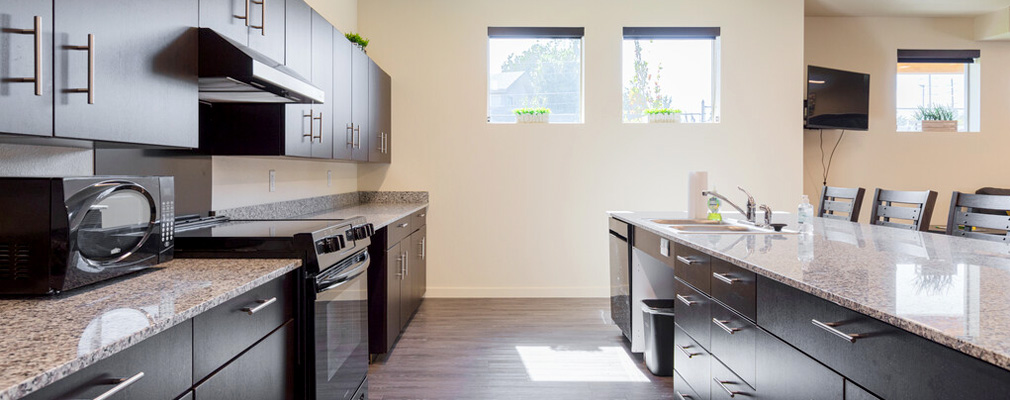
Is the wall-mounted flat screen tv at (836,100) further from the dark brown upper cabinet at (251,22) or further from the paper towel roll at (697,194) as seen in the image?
the dark brown upper cabinet at (251,22)

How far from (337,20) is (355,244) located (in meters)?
2.57

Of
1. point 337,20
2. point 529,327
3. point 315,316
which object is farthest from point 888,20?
point 315,316

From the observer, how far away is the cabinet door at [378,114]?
3.98 metres

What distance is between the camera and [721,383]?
6.04ft

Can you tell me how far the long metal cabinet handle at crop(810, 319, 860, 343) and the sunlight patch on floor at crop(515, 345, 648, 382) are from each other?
1689 millimetres

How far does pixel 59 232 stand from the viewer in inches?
44.2

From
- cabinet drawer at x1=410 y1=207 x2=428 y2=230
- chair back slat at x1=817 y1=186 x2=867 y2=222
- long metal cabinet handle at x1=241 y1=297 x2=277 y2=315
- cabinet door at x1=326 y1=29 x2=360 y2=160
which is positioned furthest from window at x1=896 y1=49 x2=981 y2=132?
long metal cabinet handle at x1=241 y1=297 x2=277 y2=315

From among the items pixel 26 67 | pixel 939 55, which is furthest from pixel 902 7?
pixel 26 67

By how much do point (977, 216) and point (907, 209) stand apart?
448 millimetres

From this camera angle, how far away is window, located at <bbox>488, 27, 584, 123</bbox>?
4836 mm

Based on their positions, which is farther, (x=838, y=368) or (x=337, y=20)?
(x=337, y=20)

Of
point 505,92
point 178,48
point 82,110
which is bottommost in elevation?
point 82,110

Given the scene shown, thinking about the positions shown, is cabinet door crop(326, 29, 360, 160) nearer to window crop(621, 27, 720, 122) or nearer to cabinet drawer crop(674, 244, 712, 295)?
cabinet drawer crop(674, 244, 712, 295)

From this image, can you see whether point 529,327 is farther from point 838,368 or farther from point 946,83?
point 946,83
